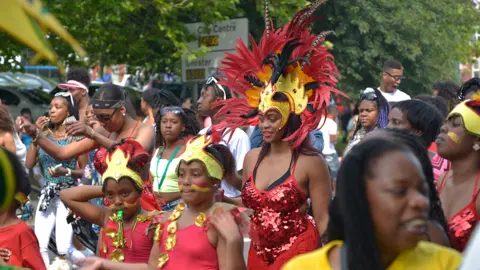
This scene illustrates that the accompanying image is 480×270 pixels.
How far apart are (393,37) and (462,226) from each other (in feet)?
51.1

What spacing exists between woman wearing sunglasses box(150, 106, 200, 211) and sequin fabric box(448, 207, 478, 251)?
2693 millimetres

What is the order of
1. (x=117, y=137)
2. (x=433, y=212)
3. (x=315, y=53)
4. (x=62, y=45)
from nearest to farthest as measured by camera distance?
(x=433, y=212), (x=315, y=53), (x=117, y=137), (x=62, y=45)

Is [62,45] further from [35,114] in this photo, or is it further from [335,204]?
[335,204]

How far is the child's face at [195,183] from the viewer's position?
5.05m

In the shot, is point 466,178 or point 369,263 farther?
point 466,178

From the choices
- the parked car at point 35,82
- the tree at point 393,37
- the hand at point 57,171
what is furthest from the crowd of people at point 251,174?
the parked car at point 35,82

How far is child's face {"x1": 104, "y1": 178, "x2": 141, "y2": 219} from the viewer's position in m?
5.68

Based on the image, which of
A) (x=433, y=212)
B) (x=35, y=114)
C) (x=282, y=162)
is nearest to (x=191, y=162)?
(x=282, y=162)

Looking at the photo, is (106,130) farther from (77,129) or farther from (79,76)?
(79,76)

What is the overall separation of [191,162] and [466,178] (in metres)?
1.54

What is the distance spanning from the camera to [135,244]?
559 centimetres

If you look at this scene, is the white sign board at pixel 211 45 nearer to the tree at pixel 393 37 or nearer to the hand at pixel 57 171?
the tree at pixel 393 37

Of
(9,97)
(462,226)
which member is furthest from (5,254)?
(9,97)

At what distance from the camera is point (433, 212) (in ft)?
11.7
